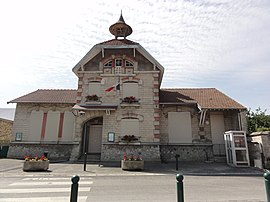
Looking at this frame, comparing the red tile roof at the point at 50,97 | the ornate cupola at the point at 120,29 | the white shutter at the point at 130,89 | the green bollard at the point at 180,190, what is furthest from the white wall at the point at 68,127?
the green bollard at the point at 180,190

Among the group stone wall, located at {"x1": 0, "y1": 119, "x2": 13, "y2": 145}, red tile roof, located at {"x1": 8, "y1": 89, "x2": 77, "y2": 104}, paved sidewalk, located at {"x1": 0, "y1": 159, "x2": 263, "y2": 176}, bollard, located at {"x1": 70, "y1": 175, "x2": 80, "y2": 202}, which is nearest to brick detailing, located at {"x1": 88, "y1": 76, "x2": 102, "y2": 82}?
red tile roof, located at {"x1": 8, "y1": 89, "x2": 77, "y2": 104}

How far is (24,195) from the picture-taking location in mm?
5348

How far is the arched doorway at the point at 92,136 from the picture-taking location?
1519cm

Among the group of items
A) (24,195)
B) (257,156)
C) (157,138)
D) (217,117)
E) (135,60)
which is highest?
(135,60)

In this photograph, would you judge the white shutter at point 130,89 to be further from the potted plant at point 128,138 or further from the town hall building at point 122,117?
the potted plant at point 128,138

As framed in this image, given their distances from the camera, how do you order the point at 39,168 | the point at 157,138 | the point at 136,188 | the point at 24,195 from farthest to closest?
the point at 157,138
the point at 39,168
the point at 136,188
the point at 24,195

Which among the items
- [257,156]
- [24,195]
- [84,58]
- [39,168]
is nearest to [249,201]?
[24,195]

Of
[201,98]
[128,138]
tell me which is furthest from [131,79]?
[201,98]

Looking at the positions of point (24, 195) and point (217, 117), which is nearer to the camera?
point (24, 195)

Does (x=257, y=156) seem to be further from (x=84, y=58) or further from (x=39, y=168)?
(x=84, y=58)

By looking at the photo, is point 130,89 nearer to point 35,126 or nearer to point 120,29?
point 120,29

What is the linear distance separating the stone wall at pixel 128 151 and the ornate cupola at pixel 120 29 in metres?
9.52

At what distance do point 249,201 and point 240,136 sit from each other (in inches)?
319

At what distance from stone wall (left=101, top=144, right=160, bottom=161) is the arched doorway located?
1730mm
